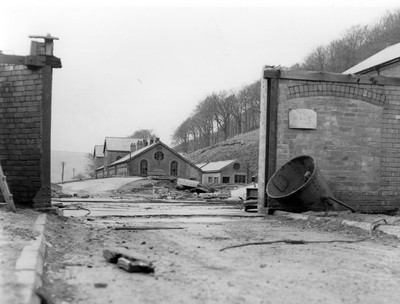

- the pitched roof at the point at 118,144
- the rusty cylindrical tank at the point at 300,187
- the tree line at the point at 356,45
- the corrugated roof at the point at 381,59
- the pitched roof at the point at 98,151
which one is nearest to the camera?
the rusty cylindrical tank at the point at 300,187

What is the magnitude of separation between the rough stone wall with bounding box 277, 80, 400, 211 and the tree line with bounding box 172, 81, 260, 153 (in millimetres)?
78009

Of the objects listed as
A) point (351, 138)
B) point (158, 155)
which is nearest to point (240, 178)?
point (158, 155)

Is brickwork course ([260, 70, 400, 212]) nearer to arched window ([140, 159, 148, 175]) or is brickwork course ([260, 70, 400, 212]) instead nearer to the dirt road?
the dirt road

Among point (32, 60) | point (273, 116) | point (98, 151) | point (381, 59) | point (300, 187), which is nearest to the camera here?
point (32, 60)

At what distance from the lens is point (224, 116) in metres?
100

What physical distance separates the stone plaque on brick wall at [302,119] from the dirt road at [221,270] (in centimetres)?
502

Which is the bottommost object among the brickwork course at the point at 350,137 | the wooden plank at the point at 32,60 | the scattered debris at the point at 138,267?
the scattered debris at the point at 138,267

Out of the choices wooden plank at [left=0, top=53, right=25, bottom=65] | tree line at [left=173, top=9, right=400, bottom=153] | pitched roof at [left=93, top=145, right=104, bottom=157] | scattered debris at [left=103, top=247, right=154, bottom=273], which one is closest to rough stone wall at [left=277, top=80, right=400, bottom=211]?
wooden plank at [left=0, top=53, right=25, bottom=65]

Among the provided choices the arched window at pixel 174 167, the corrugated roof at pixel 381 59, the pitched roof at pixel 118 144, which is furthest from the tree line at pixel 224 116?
the corrugated roof at pixel 381 59

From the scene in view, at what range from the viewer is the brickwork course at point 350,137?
502 inches

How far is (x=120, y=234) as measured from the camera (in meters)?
7.95

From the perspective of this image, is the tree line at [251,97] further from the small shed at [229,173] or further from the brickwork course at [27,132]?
the brickwork course at [27,132]

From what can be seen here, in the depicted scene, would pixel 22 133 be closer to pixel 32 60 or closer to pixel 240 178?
pixel 32 60

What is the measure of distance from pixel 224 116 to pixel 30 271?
318 ft
